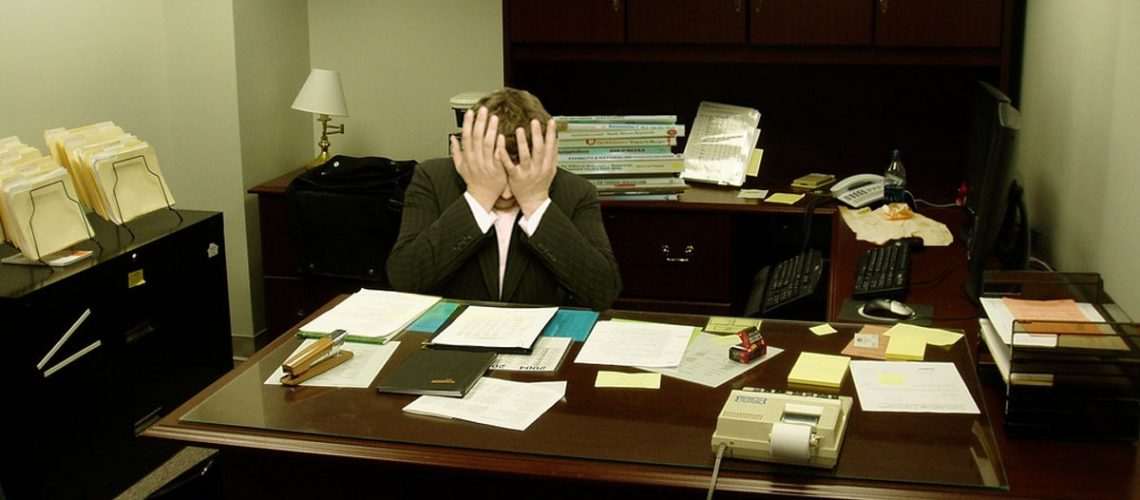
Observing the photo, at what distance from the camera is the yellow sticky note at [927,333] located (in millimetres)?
2133

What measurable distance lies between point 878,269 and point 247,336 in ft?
8.67

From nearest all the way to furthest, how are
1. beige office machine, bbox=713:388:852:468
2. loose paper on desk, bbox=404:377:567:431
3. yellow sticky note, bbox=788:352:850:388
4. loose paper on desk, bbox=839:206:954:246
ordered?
beige office machine, bbox=713:388:852:468 → loose paper on desk, bbox=404:377:567:431 → yellow sticky note, bbox=788:352:850:388 → loose paper on desk, bbox=839:206:954:246

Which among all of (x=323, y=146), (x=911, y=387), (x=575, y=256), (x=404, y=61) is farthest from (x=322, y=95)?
(x=911, y=387)

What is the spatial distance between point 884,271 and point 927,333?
2.08ft

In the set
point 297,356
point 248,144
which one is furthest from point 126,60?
point 297,356

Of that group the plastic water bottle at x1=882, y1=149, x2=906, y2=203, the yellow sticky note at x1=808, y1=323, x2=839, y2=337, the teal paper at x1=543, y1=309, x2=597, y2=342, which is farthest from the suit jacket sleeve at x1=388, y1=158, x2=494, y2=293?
the plastic water bottle at x1=882, y1=149, x2=906, y2=203

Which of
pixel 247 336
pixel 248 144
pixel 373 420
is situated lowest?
pixel 247 336

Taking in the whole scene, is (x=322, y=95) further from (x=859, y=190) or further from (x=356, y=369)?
(x=356, y=369)

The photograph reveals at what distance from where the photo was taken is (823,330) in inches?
87.3

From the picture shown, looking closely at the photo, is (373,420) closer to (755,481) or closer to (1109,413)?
(755,481)

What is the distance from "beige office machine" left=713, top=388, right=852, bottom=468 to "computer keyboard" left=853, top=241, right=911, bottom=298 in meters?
0.98

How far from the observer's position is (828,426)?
5.34 feet

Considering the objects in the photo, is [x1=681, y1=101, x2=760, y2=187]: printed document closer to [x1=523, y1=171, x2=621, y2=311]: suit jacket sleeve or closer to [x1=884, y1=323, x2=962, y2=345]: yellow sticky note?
[x1=523, y1=171, x2=621, y2=311]: suit jacket sleeve

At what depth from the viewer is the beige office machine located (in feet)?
5.25
